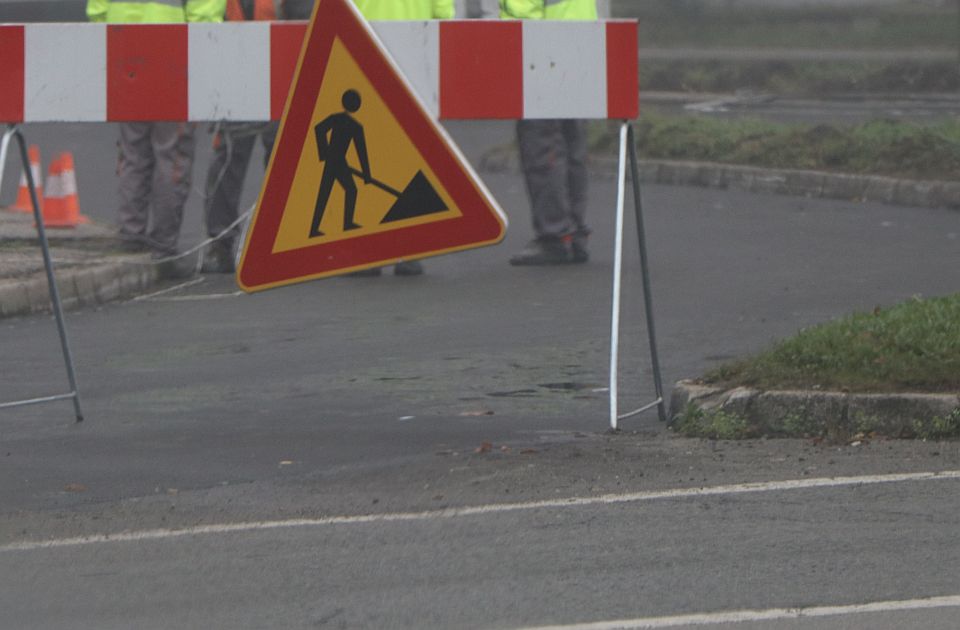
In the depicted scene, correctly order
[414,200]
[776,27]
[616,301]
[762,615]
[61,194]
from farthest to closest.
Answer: [776,27] → [61,194] → [616,301] → [414,200] → [762,615]

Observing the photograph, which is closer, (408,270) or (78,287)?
(78,287)

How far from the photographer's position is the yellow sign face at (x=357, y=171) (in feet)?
20.5

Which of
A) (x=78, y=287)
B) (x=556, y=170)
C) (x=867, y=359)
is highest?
(x=556, y=170)

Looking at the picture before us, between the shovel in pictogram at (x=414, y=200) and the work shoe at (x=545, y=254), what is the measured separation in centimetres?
571

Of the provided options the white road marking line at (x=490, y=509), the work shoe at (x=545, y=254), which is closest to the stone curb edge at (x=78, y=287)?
the work shoe at (x=545, y=254)

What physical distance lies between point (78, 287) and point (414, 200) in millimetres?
4624

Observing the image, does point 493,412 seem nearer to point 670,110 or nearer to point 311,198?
point 311,198

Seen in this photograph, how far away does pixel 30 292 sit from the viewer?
400 inches

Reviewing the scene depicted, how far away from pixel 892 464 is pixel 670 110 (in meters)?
18.8

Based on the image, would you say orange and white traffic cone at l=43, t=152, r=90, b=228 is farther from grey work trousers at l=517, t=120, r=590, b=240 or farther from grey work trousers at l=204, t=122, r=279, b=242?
grey work trousers at l=517, t=120, r=590, b=240

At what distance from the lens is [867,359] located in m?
6.72

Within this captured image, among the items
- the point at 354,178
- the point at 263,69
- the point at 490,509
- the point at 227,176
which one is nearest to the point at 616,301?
the point at 354,178

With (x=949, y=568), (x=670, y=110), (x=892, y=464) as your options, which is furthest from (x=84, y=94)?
(x=670, y=110)

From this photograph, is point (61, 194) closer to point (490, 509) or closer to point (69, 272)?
point (69, 272)
